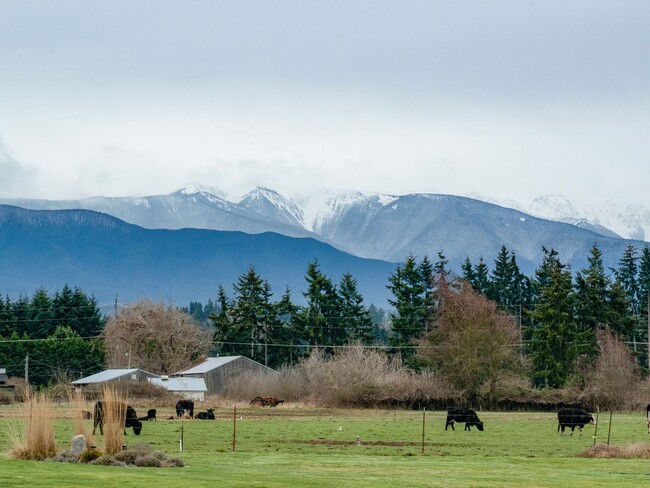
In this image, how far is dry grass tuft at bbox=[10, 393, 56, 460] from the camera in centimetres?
2684

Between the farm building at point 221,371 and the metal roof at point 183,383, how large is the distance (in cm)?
310

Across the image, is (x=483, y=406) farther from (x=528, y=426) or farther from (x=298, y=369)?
(x=528, y=426)

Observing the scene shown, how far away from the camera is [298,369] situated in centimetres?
10019

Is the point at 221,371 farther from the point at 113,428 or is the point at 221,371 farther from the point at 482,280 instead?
the point at 113,428

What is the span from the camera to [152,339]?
4395 inches

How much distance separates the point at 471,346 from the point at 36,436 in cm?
6482

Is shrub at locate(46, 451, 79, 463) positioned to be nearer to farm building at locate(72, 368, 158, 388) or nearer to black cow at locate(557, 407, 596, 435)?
black cow at locate(557, 407, 596, 435)

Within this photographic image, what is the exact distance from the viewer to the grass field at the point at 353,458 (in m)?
23.2

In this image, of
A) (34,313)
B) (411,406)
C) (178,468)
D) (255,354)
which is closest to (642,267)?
(255,354)

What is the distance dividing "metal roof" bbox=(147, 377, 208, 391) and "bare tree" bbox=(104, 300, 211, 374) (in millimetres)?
12718

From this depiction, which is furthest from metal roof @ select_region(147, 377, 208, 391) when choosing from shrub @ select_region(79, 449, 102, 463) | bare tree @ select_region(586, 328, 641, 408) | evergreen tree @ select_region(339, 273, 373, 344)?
shrub @ select_region(79, 449, 102, 463)

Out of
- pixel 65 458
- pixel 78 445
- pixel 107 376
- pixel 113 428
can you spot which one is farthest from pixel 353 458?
pixel 107 376

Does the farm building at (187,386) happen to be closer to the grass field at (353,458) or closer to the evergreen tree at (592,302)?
the grass field at (353,458)

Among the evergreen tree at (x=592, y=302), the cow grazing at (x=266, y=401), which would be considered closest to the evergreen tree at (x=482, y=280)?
the evergreen tree at (x=592, y=302)
